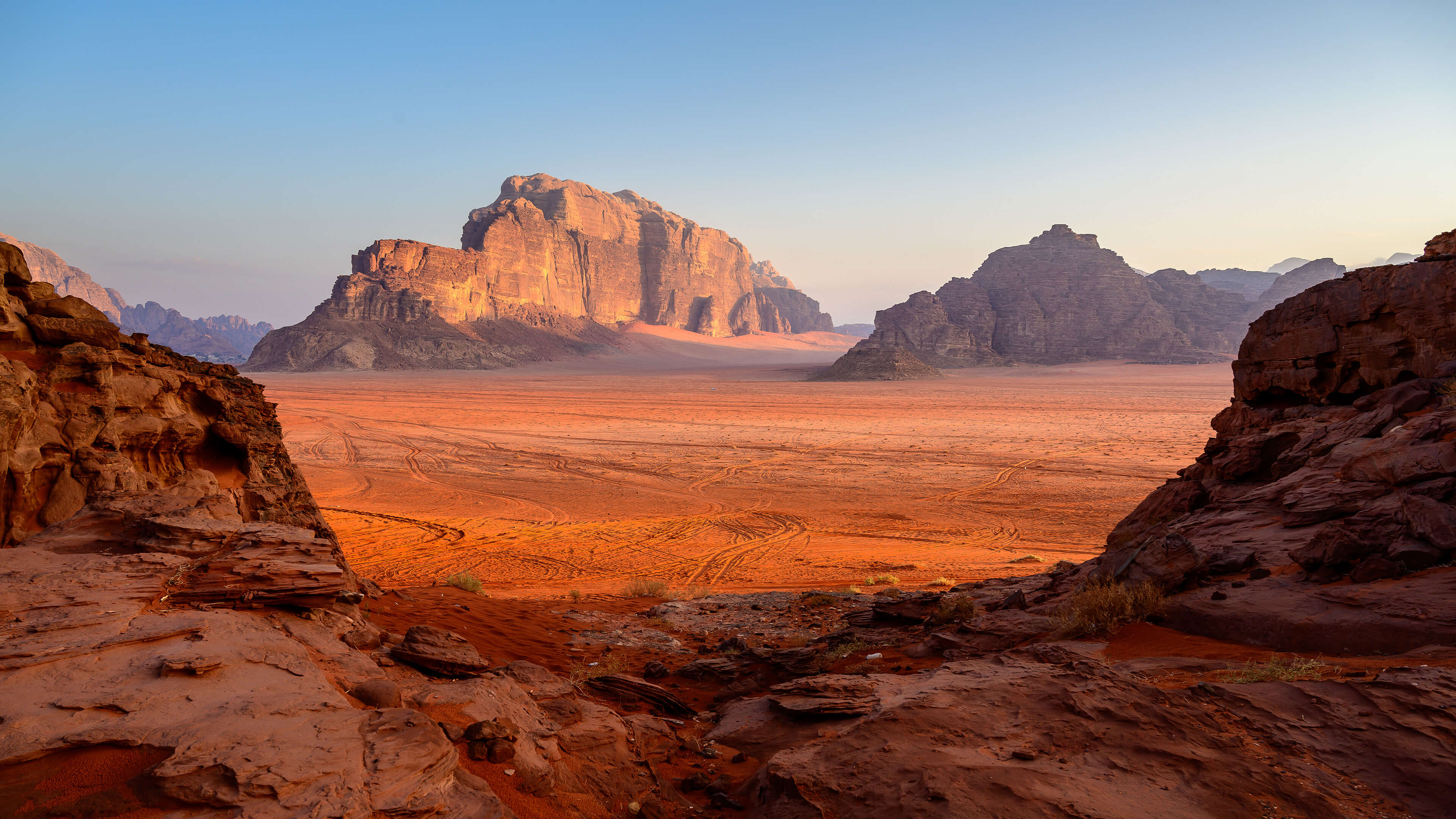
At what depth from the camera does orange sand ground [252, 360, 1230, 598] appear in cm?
1249

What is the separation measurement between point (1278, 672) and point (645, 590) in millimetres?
7887

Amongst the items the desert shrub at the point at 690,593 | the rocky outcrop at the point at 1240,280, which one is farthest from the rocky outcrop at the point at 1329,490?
the rocky outcrop at the point at 1240,280

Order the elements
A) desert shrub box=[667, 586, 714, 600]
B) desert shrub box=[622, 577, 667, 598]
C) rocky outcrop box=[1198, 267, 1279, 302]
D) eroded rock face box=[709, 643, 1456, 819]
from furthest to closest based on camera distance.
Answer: rocky outcrop box=[1198, 267, 1279, 302] < desert shrub box=[622, 577, 667, 598] < desert shrub box=[667, 586, 714, 600] < eroded rock face box=[709, 643, 1456, 819]

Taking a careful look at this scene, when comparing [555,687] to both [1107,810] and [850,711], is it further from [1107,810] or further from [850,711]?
[1107,810]

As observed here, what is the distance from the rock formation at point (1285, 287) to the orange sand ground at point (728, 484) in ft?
218

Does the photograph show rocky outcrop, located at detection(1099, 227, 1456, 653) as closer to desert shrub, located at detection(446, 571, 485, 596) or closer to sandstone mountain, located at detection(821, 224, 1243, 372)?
desert shrub, located at detection(446, 571, 485, 596)

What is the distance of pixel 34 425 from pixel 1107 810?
7.77 metres

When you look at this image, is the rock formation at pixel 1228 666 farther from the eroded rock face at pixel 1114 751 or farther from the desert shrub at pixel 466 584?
the desert shrub at pixel 466 584

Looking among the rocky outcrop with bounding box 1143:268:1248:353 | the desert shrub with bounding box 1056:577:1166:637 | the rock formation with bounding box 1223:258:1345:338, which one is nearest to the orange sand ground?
the desert shrub with bounding box 1056:577:1166:637

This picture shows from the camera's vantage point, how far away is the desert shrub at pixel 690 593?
10281mm

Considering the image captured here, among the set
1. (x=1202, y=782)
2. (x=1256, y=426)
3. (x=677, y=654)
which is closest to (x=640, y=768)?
(x=1202, y=782)

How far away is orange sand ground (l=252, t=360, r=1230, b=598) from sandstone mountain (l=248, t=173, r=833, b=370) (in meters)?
46.9

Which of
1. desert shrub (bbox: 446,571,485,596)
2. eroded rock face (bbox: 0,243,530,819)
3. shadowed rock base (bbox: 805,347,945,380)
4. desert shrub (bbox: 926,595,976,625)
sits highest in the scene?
shadowed rock base (bbox: 805,347,945,380)

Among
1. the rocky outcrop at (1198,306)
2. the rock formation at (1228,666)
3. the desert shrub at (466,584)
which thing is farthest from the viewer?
the rocky outcrop at (1198,306)
